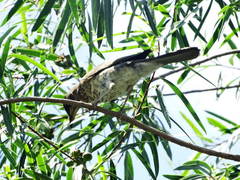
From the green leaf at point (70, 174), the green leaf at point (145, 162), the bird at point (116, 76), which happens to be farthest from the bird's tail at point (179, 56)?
the green leaf at point (70, 174)

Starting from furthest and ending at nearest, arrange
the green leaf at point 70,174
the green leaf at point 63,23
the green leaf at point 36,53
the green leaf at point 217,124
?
the green leaf at point 217,124 < the green leaf at point 36,53 < the green leaf at point 63,23 < the green leaf at point 70,174

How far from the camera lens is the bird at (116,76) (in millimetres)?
4789

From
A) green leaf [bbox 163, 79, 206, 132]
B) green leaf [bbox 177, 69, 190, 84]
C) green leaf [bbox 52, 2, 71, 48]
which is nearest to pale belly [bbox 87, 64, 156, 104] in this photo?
green leaf [bbox 163, 79, 206, 132]

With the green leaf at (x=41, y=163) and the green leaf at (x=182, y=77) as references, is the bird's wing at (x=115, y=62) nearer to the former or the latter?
the green leaf at (x=182, y=77)

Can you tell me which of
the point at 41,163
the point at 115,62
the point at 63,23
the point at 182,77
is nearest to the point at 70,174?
the point at 41,163

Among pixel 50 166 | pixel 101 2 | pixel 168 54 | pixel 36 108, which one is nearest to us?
pixel 101 2

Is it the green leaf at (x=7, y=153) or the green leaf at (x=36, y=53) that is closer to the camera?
the green leaf at (x=7, y=153)

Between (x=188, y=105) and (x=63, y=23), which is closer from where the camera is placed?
(x=63, y=23)

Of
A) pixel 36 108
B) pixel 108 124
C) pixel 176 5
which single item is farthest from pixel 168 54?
pixel 36 108

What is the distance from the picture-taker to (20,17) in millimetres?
5312

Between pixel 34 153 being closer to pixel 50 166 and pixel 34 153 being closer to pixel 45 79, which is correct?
pixel 50 166

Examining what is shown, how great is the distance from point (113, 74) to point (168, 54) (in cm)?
78

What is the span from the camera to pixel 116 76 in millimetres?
5234

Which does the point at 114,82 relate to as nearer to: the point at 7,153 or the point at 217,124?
the point at 217,124
